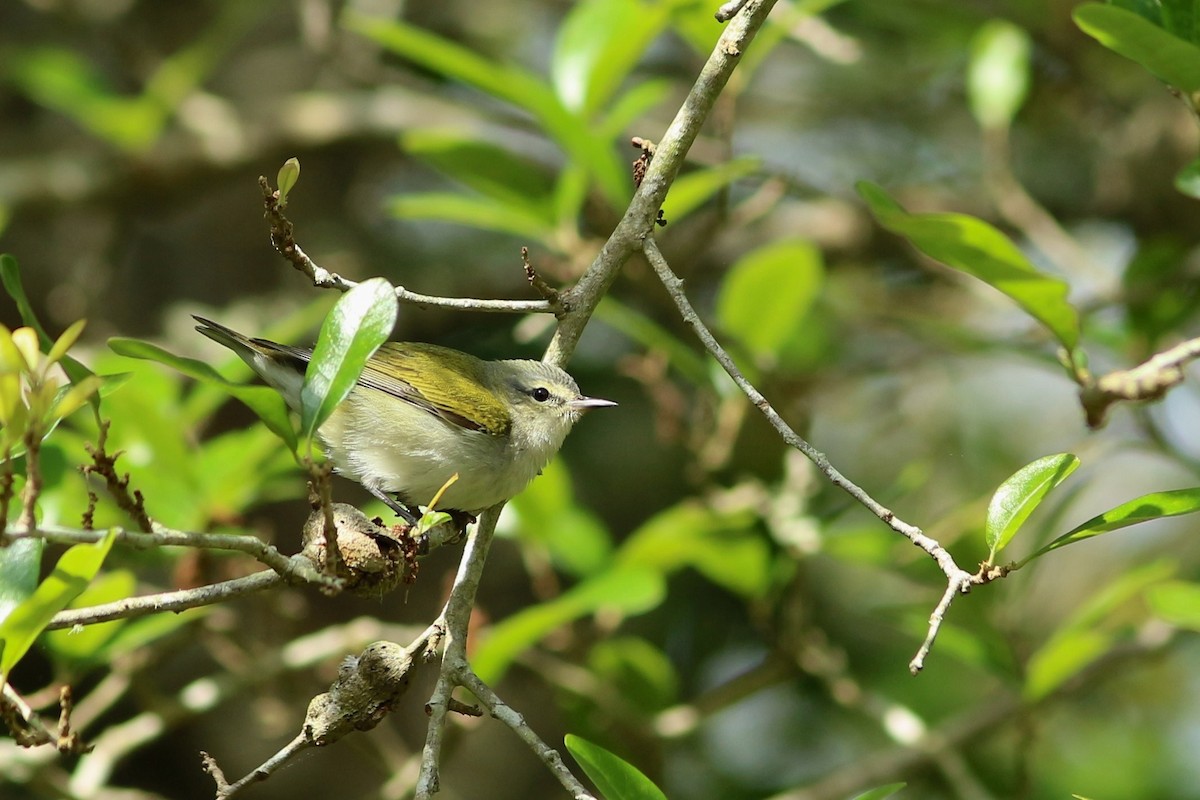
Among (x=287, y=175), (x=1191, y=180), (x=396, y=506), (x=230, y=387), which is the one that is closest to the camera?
(x=230, y=387)

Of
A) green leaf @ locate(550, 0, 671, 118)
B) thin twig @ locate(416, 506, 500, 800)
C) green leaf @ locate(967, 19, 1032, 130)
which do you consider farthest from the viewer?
green leaf @ locate(967, 19, 1032, 130)

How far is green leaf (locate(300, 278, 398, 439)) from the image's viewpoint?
222 centimetres

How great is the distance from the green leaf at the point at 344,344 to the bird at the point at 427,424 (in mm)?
1208

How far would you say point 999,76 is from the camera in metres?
4.66

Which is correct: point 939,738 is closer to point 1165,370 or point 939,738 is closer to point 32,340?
point 1165,370

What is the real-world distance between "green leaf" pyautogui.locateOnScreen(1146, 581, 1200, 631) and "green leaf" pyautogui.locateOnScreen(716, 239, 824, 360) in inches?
71.1

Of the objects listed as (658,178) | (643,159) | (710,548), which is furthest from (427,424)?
(658,178)

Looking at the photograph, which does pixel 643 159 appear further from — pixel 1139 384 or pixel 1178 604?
pixel 1178 604

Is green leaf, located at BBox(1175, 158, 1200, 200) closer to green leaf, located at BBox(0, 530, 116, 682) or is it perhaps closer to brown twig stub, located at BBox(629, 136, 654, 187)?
brown twig stub, located at BBox(629, 136, 654, 187)

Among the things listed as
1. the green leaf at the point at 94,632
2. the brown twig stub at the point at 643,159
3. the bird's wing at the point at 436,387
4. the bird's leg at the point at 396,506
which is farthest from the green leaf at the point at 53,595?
the bird's wing at the point at 436,387

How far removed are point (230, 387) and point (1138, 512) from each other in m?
1.70

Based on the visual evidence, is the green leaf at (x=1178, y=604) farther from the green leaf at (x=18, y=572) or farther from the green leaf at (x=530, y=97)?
the green leaf at (x=18, y=572)

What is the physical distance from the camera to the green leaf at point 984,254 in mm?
2531

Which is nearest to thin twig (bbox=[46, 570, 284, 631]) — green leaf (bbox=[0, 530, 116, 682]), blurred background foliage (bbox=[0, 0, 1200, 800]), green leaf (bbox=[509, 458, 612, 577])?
green leaf (bbox=[0, 530, 116, 682])
